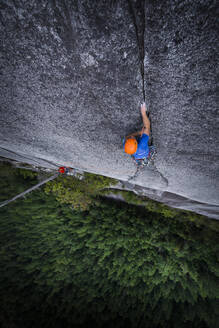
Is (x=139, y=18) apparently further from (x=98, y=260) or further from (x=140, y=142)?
(x=98, y=260)

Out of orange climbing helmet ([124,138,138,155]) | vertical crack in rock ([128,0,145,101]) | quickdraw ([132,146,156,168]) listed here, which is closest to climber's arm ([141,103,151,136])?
orange climbing helmet ([124,138,138,155])

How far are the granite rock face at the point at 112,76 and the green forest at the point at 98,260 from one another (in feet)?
6.43

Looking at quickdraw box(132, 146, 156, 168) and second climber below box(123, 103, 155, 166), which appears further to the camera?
quickdraw box(132, 146, 156, 168)

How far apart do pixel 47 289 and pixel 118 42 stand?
5709 millimetres

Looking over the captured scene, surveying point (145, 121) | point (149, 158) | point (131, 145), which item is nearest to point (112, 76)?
point (145, 121)

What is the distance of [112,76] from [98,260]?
4.14 meters

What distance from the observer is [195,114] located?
147cm

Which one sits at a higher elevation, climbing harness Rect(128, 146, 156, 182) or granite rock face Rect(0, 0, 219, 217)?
granite rock face Rect(0, 0, 219, 217)

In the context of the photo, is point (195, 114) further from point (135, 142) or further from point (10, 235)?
point (10, 235)

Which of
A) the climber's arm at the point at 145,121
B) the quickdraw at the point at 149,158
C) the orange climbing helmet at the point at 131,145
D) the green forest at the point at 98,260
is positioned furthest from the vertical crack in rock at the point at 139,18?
the green forest at the point at 98,260

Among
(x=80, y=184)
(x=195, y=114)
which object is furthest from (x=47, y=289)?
(x=195, y=114)

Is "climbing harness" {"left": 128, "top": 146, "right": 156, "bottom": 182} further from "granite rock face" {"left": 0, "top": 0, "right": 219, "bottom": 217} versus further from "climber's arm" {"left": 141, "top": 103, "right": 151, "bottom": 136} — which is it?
"climber's arm" {"left": 141, "top": 103, "right": 151, "bottom": 136}

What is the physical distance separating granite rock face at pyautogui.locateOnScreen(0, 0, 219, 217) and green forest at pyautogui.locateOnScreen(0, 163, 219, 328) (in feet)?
6.43

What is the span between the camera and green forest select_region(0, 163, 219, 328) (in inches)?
132
